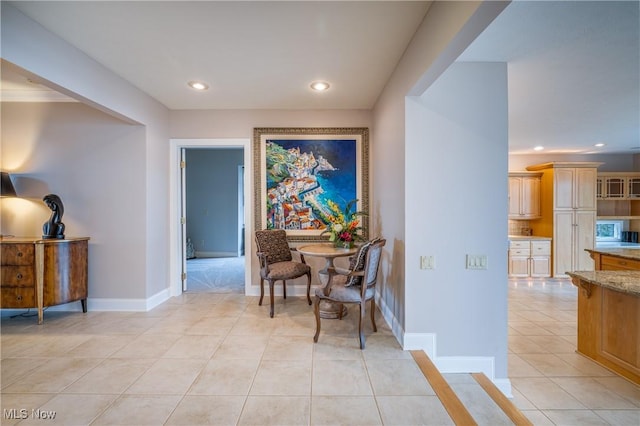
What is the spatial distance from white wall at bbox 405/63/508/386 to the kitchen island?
1.12 m

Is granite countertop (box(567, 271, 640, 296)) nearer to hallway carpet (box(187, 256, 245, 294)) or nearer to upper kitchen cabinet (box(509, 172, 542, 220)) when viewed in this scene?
upper kitchen cabinet (box(509, 172, 542, 220))

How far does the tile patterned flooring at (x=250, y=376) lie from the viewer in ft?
5.47

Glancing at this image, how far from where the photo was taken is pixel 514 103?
3408 mm

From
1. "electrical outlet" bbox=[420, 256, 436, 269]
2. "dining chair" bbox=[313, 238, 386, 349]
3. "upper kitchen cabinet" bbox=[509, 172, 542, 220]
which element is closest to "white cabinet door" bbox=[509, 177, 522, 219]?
"upper kitchen cabinet" bbox=[509, 172, 542, 220]

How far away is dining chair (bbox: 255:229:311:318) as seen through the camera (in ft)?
10.5

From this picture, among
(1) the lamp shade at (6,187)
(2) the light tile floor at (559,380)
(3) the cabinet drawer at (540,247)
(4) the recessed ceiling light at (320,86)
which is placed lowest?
(2) the light tile floor at (559,380)

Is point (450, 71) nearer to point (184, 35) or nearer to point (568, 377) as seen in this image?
point (184, 35)

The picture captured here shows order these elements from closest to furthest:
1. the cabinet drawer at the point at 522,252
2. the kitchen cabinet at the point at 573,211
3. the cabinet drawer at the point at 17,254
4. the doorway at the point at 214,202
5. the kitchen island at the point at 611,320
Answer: the kitchen island at the point at 611,320
the cabinet drawer at the point at 17,254
the kitchen cabinet at the point at 573,211
the cabinet drawer at the point at 522,252
the doorway at the point at 214,202

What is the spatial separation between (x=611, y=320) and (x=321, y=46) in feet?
12.2

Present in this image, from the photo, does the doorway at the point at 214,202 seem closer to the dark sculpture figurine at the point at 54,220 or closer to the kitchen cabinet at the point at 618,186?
the dark sculpture figurine at the point at 54,220

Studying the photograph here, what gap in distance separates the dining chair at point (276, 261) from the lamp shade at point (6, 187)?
282 centimetres

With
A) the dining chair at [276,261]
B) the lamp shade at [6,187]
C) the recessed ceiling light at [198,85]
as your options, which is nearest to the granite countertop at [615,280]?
the dining chair at [276,261]

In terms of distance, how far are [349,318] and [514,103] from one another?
132 inches

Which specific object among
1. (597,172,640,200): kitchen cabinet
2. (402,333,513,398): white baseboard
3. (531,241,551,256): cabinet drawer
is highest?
(597,172,640,200): kitchen cabinet
